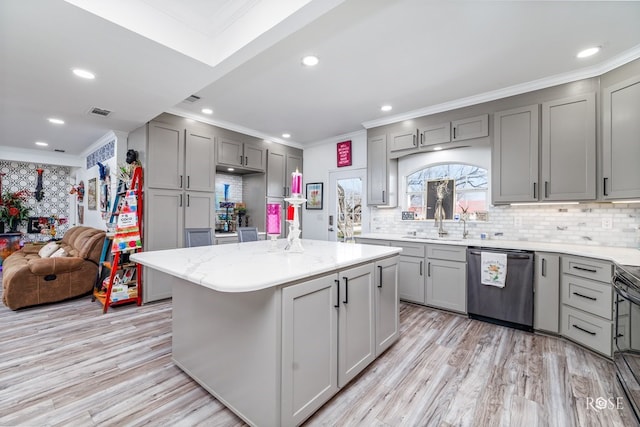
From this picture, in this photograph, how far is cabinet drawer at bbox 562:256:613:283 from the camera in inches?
90.5

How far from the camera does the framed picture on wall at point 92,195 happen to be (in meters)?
5.37

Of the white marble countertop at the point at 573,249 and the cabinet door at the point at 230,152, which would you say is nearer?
the white marble countertop at the point at 573,249

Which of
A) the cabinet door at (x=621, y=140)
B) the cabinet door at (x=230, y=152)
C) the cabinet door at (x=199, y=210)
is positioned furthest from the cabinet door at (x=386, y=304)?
the cabinet door at (x=230, y=152)

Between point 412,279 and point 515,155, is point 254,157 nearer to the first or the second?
point 412,279

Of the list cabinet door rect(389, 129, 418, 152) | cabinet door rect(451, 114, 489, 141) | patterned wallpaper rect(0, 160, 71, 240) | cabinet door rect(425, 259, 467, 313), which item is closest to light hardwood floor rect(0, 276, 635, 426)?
cabinet door rect(425, 259, 467, 313)

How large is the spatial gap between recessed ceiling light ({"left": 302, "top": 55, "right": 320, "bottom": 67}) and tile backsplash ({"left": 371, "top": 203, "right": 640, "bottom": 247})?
270cm

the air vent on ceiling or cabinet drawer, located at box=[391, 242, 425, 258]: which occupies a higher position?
the air vent on ceiling

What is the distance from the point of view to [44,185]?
6375 millimetres

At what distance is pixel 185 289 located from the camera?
2.00 metres

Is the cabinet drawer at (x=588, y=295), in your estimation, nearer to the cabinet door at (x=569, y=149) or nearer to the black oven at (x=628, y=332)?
the black oven at (x=628, y=332)

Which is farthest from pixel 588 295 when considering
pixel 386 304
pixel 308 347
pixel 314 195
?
pixel 314 195

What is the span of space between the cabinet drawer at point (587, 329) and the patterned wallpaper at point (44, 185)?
9.40 meters

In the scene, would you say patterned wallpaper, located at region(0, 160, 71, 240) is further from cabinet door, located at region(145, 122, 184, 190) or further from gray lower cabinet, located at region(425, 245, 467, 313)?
gray lower cabinet, located at region(425, 245, 467, 313)

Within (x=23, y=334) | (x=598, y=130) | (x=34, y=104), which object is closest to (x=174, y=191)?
(x=34, y=104)
